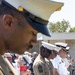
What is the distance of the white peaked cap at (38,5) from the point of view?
1699mm

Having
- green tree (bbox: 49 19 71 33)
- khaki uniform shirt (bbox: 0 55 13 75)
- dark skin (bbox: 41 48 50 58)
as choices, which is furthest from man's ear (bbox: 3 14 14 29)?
green tree (bbox: 49 19 71 33)

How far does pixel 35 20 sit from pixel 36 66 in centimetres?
335

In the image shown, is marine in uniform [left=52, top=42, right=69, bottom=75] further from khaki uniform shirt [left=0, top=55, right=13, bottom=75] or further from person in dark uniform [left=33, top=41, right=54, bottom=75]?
khaki uniform shirt [left=0, top=55, right=13, bottom=75]

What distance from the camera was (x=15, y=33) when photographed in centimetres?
167

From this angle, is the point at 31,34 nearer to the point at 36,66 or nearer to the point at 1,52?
the point at 1,52

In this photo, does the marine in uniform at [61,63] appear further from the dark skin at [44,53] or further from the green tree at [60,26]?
the green tree at [60,26]

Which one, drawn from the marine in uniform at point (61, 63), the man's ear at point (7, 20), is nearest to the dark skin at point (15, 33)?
the man's ear at point (7, 20)

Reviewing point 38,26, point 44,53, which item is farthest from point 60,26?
point 38,26

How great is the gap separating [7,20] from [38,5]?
0.66 ft

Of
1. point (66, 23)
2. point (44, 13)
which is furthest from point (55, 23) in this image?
point (44, 13)

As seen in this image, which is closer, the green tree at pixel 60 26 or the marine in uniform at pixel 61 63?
the marine in uniform at pixel 61 63

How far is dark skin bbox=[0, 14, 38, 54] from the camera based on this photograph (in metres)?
1.67

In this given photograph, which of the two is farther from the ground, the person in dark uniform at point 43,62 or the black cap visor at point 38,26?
the black cap visor at point 38,26

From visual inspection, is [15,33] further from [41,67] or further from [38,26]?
[41,67]
